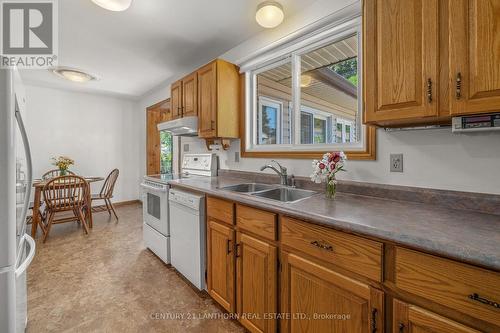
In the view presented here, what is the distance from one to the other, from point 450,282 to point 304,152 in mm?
1278

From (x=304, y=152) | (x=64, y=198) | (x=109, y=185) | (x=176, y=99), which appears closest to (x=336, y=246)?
(x=304, y=152)

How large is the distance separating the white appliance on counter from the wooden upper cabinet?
0.47 metres

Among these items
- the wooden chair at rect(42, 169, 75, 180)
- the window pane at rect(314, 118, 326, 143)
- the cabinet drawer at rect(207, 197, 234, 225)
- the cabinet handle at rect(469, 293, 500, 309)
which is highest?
the window pane at rect(314, 118, 326, 143)

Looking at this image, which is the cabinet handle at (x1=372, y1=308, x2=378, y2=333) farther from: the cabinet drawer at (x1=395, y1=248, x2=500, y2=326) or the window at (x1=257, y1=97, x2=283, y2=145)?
the window at (x1=257, y1=97, x2=283, y2=145)

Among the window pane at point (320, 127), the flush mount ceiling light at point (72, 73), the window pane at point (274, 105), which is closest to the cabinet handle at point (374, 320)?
the window pane at point (274, 105)

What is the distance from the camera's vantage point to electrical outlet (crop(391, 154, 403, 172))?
1357 millimetres

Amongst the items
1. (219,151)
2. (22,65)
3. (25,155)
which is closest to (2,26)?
(22,65)

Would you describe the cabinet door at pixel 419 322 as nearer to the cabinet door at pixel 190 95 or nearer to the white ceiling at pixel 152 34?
the white ceiling at pixel 152 34

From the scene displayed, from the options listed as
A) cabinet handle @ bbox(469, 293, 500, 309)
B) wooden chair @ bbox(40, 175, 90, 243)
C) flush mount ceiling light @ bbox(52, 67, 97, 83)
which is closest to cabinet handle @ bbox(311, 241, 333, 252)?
cabinet handle @ bbox(469, 293, 500, 309)

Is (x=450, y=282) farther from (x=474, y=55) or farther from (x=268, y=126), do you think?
(x=268, y=126)

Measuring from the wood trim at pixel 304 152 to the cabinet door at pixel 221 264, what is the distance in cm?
86

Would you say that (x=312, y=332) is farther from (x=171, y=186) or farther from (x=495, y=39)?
(x=171, y=186)

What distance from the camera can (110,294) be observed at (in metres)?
1.87

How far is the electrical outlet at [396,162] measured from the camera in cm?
136
